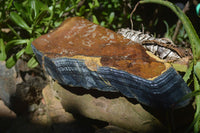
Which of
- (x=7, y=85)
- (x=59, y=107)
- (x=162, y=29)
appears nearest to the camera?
(x=59, y=107)

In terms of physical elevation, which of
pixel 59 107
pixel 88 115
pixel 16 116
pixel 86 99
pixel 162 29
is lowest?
pixel 16 116

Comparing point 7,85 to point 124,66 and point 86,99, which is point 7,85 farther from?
point 124,66

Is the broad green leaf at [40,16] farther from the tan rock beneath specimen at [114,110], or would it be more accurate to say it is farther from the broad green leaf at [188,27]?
the broad green leaf at [188,27]

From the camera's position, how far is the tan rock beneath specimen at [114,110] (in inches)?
59.3

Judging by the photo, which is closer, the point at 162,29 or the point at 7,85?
the point at 7,85

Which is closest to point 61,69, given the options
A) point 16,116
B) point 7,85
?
point 7,85

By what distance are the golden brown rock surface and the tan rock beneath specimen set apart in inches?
16.2

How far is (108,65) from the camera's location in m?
1.30

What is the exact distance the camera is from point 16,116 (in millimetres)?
2527

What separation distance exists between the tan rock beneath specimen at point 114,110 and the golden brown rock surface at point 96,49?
0.41 meters

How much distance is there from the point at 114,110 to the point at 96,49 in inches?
21.6

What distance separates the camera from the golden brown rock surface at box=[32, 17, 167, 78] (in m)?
1.28

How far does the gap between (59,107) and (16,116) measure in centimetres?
74


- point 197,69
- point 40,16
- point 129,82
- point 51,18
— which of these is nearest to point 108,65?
point 129,82
